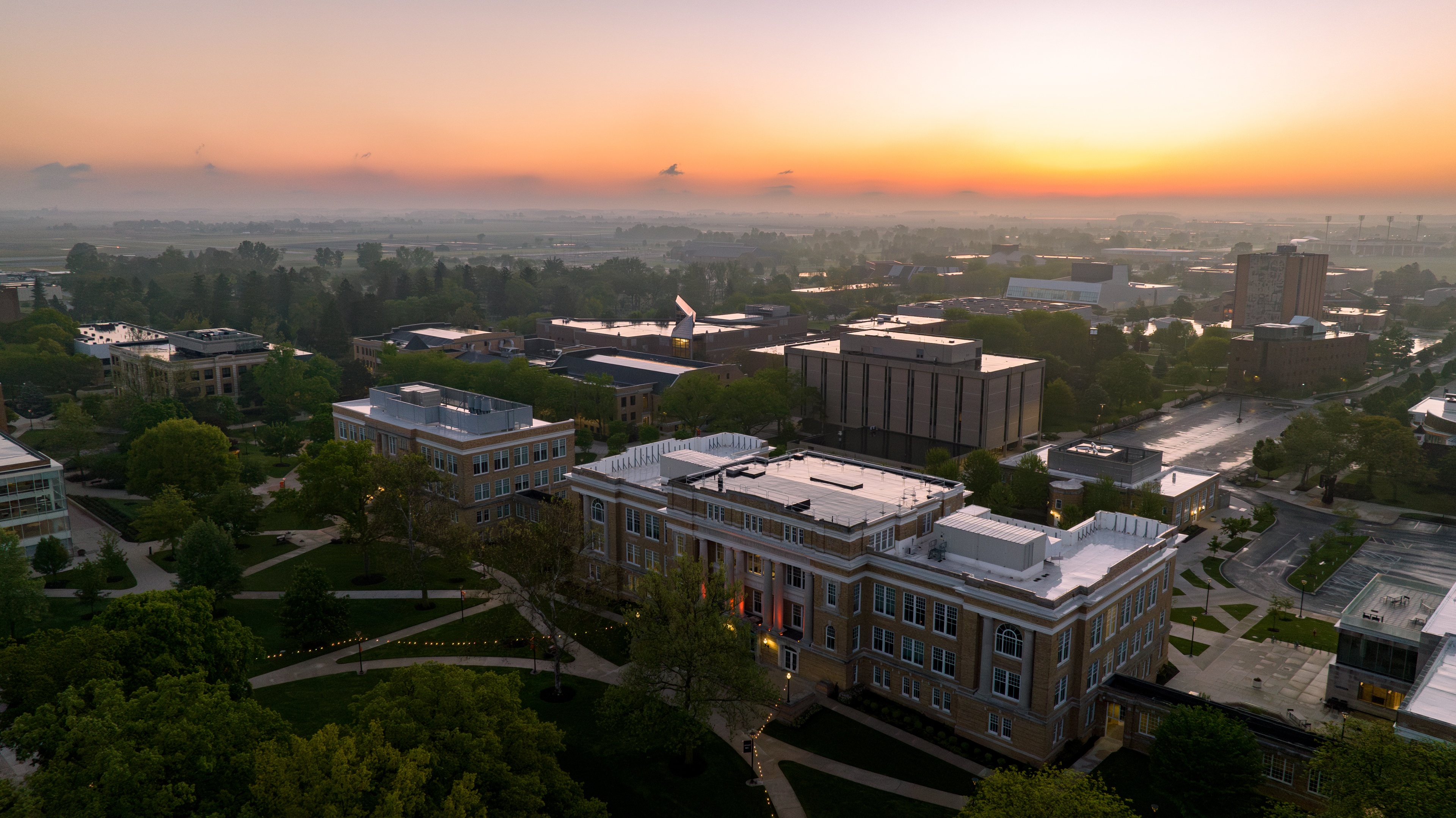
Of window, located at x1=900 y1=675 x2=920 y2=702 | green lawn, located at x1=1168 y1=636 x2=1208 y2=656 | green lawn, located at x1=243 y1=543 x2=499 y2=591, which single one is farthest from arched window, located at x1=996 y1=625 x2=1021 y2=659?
green lawn, located at x1=243 y1=543 x2=499 y2=591

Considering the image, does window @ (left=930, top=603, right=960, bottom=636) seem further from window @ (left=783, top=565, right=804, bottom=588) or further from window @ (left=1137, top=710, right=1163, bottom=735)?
window @ (left=1137, top=710, right=1163, bottom=735)

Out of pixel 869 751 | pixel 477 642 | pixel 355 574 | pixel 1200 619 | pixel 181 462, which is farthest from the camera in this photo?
pixel 181 462

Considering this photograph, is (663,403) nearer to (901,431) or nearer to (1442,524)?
(901,431)

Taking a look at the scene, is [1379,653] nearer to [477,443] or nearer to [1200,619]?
[1200,619]

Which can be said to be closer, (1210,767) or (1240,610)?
(1210,767)

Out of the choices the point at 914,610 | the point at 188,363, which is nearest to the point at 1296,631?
the point at 914,610
